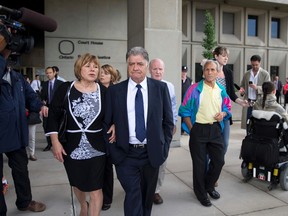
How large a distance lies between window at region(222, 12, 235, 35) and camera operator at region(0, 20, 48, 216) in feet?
49.3

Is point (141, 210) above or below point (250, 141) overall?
below

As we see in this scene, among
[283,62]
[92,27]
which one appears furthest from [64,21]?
[283,62]

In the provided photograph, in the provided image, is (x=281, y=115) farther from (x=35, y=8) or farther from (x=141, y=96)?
(x=35, y=8)

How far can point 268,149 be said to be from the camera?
3994mm

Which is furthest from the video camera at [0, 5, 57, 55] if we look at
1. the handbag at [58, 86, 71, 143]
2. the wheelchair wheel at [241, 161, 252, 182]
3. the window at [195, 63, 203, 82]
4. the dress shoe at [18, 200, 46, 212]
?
the window at [195, 63, 203, 82]

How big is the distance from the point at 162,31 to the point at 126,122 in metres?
4.17

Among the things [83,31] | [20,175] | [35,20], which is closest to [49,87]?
[35,20]

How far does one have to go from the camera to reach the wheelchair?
158 inches

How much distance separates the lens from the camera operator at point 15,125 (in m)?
3.09

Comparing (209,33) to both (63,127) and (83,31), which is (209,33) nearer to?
(83,31)

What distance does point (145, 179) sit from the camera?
2783mm

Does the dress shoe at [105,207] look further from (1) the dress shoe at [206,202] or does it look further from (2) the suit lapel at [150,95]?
(2) the suit lapel at [150,95]

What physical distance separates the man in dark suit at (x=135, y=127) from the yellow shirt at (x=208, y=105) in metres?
1.12

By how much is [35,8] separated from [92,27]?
3.44m
